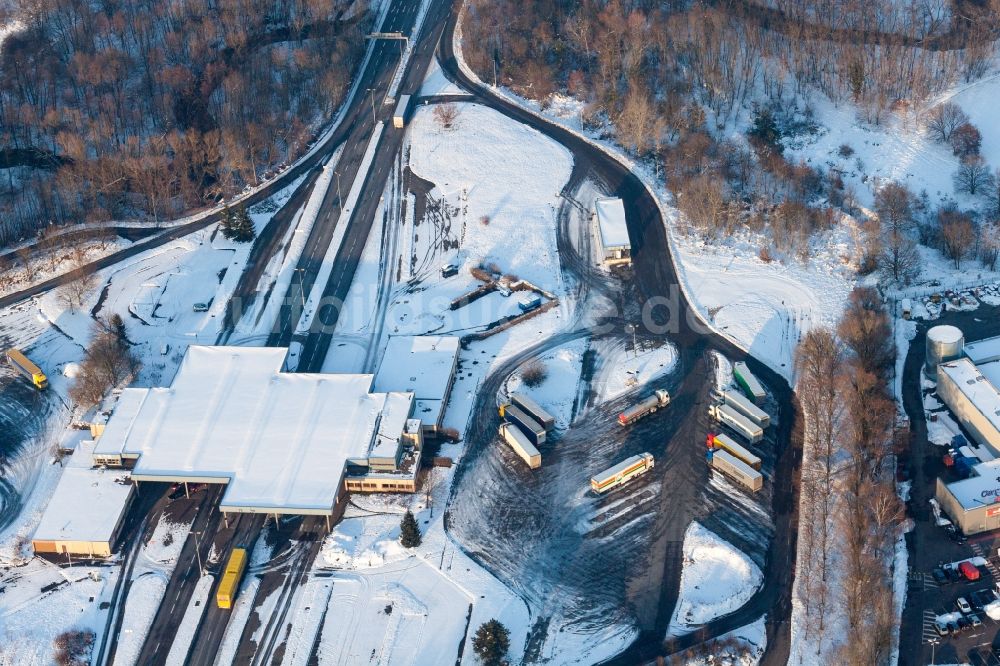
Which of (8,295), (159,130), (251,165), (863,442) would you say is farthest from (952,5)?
(8,295)

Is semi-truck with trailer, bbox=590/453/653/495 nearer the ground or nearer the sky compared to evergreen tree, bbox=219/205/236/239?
nearer the ground

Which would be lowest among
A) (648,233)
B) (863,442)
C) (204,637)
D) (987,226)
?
(204,637)

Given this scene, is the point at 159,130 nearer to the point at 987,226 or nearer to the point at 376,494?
the point at 376,494

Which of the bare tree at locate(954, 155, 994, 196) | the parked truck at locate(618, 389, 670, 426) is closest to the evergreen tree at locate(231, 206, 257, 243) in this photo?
the parked truck at locate(618, 389, 670, 426)

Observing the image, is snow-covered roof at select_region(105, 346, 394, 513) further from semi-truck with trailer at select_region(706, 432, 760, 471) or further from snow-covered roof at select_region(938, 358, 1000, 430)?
snow-covered roof at select_region(938, 358, 1000, 430)

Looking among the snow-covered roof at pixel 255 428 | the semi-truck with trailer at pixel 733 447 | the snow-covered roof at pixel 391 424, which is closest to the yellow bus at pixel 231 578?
the snow-covered roof at pixel 255 428

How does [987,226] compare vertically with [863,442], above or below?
above
